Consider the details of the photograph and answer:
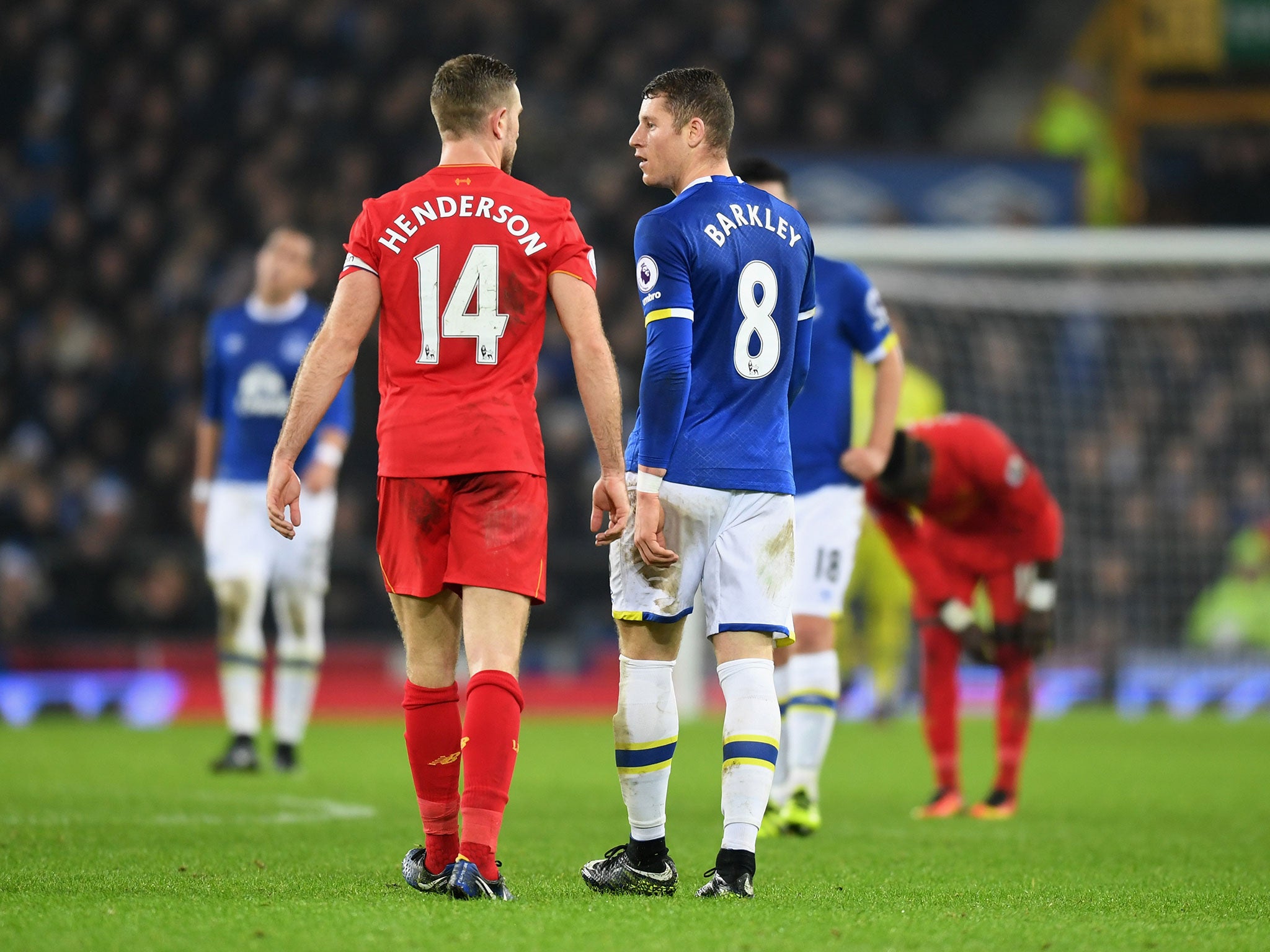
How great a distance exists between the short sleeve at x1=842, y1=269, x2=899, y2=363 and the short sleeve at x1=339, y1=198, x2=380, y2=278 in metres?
2.53

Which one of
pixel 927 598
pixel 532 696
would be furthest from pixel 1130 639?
pixel 927 598

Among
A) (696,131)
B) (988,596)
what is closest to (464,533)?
(696,131)

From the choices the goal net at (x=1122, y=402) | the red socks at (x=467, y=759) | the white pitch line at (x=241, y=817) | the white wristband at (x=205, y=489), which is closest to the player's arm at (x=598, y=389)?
the red socks at (x=467, y=759)

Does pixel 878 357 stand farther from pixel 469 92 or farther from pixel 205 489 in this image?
pixel 205 489

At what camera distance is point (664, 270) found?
416cm

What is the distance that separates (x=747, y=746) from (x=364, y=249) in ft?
5.08

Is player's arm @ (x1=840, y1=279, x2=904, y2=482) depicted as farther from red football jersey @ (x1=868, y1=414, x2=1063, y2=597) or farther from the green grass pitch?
the green grass pitch

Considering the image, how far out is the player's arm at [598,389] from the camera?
13.3 ft

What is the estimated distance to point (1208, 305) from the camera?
47.0 ft

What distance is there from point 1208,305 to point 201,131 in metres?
10.2

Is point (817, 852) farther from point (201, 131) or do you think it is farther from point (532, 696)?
point (201, 131)

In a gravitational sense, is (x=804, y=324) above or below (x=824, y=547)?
above

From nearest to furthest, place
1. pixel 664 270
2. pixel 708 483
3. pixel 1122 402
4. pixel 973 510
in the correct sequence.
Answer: pixel 664 270 → pixel 708 483 → pixel 973 510 → pixel 1122 402

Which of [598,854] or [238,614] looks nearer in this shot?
[598,854]
